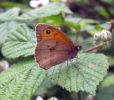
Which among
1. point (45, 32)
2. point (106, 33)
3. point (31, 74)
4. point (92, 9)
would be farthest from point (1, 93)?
point (92, 9)

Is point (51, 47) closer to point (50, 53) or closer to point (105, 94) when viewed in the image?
point (50, 53)

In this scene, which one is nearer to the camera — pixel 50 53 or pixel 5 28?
pixel 50 53

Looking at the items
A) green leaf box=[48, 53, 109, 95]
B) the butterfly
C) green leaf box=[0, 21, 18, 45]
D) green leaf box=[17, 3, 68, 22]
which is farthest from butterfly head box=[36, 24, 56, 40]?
green leaf box=[17, 3, 68, 22]

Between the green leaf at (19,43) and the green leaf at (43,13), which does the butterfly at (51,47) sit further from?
the green leaf at (43,13)

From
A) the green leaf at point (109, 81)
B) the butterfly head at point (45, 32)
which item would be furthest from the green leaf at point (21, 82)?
the green leaf at point (109, 81)

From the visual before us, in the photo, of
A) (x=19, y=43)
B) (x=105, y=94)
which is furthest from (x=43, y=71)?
(x=105, y=94)

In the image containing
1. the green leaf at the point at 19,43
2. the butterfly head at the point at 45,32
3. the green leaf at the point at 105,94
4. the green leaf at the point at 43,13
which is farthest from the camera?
the green leaf at the point at 43,13

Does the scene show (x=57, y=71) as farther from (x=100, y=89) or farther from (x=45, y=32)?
(x=100, y=89)
